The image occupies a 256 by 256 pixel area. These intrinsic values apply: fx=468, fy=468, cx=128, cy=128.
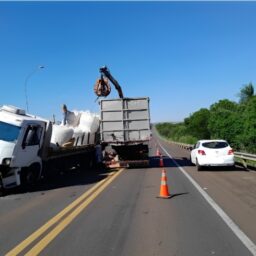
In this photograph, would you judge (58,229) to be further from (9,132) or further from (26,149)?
(26,149)

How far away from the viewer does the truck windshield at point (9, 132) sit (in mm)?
15445

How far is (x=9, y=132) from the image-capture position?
51.1ft

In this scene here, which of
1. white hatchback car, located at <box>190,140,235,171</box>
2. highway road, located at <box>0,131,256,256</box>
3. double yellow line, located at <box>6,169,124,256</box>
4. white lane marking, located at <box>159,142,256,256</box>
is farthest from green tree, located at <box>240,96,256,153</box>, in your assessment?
double yellow line, located at <box>6,169,124,256</box>

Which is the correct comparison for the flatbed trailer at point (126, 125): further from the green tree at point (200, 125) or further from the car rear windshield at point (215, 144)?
the green tree at point (200, 125)

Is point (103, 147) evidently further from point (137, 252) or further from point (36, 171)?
point (137, 252)

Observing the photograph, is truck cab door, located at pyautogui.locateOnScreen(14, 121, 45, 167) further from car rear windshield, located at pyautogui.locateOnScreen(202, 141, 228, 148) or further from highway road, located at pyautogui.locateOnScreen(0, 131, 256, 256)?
car rear windshield, located at pyautogui.locateOnScreen(202, 141, 228, 148)

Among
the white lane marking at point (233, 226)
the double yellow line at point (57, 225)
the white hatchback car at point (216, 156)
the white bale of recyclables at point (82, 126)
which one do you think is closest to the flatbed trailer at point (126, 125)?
the white bale of recyclables at point (82, 126)

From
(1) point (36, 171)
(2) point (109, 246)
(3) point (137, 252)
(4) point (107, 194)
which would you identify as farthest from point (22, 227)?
(1) point (36, 171)

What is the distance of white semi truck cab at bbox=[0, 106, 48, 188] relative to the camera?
15070 millimetres

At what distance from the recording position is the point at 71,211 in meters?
10.5

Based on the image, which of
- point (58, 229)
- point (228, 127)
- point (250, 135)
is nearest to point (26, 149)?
point (58, 229)

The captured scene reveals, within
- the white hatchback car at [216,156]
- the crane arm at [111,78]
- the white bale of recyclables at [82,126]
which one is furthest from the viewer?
the crane arm at [111,78]

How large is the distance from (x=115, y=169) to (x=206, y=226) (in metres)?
16.6

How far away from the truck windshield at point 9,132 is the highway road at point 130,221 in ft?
5.95
